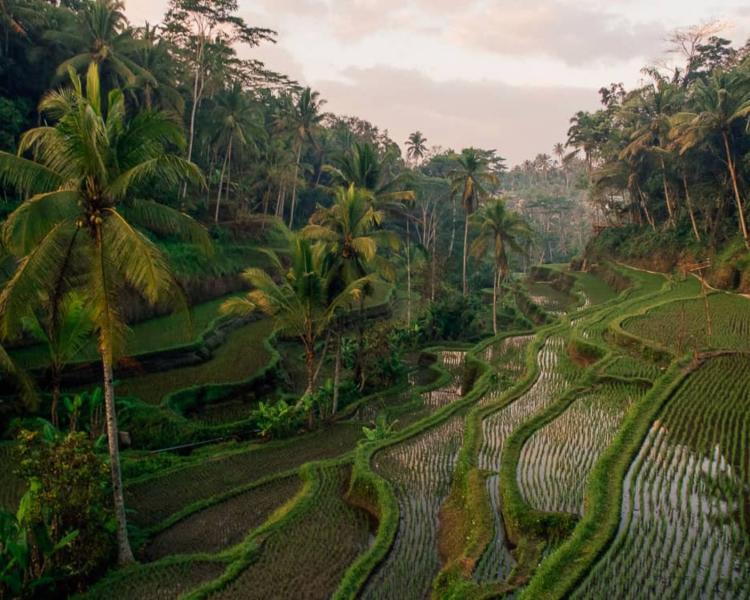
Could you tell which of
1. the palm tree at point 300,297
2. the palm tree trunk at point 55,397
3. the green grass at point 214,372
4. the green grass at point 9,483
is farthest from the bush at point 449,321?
the green grass at point 9,483

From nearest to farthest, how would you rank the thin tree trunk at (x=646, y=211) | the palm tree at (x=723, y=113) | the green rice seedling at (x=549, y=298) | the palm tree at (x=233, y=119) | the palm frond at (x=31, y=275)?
the palm frond at (x=31, y=275) < the palm tree at (x=723, y=113) < the palm tree at (x=233, y=119) < the green rice seedling at (x=549, y=298) < the thin tree trunk at (x=646, y=211)

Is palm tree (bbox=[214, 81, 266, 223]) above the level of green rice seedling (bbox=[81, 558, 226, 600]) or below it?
above

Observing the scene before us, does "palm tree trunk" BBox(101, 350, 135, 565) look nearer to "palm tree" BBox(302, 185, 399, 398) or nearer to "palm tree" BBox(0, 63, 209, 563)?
"palm tree" BBox(0, 63, 209, 563)

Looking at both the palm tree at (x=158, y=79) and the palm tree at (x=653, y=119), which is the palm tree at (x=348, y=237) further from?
the palm tree at (x=653, y=119)

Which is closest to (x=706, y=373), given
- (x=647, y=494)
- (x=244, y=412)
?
(x=647, y=494)

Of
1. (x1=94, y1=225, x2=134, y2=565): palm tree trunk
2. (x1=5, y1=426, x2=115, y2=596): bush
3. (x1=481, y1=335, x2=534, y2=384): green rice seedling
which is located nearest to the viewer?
(x1=94, y1=225, x2=134, y2=565): palm tree trunk

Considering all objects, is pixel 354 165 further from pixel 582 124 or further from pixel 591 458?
pixel 582 124

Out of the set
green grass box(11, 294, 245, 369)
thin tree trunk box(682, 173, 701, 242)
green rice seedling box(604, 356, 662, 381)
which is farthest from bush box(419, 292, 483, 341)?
thin tree trunk box(682, 173, 701, 242)

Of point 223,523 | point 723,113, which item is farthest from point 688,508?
point 723,113

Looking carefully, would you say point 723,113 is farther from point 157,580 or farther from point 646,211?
point 157,580
